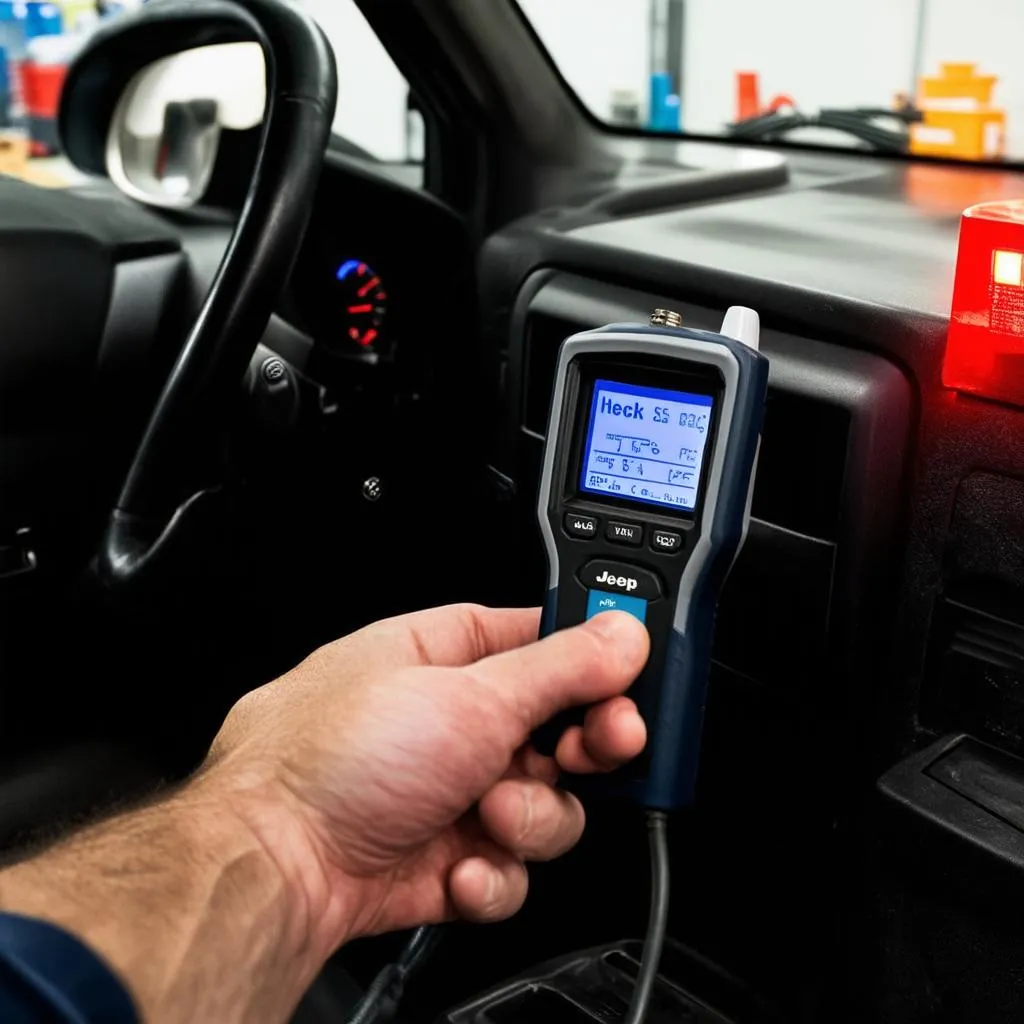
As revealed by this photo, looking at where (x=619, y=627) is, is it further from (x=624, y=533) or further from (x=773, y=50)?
(x=773, y=50)

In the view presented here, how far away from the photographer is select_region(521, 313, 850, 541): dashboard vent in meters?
0.90

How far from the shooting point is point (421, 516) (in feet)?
4.38

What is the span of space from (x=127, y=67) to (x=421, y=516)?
570 mm

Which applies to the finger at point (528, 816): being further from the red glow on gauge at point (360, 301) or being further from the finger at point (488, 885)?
the red glow on gauge at point (360, 301)

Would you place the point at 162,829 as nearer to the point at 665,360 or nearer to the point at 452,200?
the point at 665,360

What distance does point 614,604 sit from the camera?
0.80 m

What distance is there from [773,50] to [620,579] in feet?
12.5

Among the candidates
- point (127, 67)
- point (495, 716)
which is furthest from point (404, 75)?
point (495, 716)

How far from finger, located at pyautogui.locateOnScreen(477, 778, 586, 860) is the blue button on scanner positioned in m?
0.11

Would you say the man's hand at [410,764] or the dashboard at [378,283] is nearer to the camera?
the man's hand at [410,764]

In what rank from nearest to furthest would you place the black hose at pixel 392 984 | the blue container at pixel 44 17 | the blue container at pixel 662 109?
the black hose at pixel 392 984
the blue container at pixel 662 109
the blue container at pixel 44 17

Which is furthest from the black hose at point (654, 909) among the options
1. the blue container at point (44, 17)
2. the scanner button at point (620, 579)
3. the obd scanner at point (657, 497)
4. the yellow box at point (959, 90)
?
the blue container at point (44, 17)

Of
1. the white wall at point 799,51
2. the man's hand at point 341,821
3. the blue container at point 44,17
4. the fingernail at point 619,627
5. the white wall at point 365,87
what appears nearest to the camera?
the man's hand at point 341,821

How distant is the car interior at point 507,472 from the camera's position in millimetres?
861
